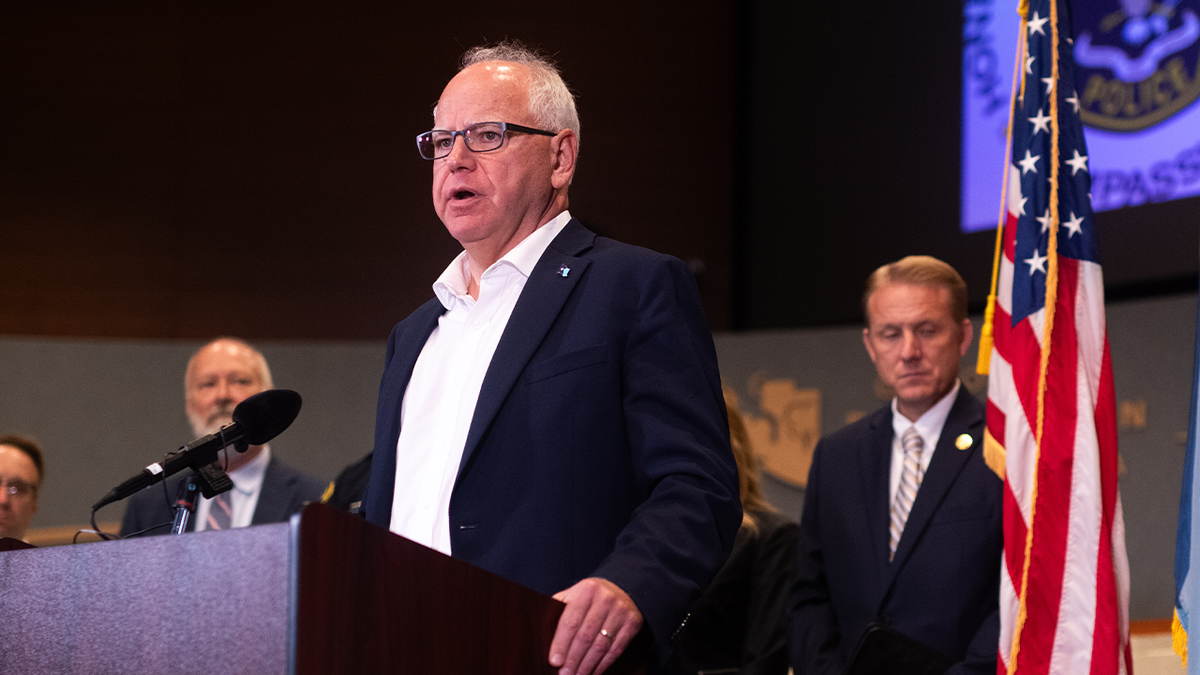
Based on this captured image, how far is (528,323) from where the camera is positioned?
61.4 inches

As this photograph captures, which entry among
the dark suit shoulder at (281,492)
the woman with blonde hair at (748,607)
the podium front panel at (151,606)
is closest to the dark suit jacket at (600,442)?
the podium front panel at (151,606)

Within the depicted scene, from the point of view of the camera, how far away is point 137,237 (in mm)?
5855

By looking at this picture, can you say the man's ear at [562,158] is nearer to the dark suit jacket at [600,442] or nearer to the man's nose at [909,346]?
the dark suit jacket at [600,442]

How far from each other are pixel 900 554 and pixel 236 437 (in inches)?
65.5

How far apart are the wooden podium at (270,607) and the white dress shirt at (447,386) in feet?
1.28

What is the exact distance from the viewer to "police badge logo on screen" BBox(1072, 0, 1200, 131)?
154 inches

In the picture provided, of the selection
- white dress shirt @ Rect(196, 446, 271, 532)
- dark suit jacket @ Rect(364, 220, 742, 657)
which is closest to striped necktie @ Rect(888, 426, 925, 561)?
dark suit jacket @ Rect(364, 220, 742, 657)

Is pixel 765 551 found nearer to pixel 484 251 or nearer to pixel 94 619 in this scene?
pixel 484 251

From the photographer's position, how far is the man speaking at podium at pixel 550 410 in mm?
1374

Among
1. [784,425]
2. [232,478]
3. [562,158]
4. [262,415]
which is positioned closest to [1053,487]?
[562,158]

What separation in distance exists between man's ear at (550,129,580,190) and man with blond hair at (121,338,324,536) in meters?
1.62

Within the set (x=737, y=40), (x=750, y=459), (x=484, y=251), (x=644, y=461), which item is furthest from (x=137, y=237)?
(x=644, y=461)

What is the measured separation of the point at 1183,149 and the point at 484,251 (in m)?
3.11

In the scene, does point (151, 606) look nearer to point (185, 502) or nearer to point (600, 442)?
point (185, 502)
